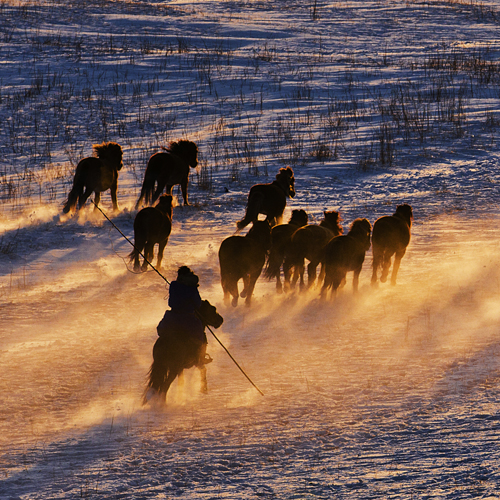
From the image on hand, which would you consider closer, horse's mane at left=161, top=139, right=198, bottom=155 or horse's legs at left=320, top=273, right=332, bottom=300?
horse's legs at left=320, top=273, right=332, bottom=300

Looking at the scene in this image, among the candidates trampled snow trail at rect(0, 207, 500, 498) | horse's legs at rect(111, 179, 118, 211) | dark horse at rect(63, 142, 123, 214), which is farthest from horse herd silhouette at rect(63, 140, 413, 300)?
horse's legs at rect(111, 179, 118, 211)

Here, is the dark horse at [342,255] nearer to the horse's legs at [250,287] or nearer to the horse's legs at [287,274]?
the horse's legs at [287,274]

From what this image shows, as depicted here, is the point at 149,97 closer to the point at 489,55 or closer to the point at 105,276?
the point at 105,276

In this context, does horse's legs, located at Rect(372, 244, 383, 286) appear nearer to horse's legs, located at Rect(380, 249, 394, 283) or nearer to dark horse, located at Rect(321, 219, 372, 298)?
horse's legs, located at Rect(380, 249, 394, 283)

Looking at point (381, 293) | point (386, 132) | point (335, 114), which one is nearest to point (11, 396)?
point (381, 293)

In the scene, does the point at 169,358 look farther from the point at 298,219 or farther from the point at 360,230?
the point at 298,219

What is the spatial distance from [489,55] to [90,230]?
23.7 m

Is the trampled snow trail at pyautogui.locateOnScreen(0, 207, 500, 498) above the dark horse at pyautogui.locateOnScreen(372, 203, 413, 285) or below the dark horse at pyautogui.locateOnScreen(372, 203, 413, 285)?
below

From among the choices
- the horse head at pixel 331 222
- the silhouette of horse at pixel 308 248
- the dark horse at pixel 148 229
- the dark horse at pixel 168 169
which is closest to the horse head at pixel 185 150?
the dark horse at pixel 168 169

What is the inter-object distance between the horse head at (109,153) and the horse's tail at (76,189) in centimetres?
49

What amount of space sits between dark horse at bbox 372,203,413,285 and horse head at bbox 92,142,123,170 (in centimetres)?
577

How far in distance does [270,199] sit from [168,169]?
2925 mm

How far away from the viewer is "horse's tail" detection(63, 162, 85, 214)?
500 inches

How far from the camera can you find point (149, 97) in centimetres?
2270
